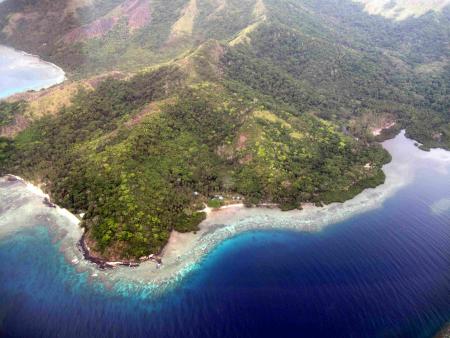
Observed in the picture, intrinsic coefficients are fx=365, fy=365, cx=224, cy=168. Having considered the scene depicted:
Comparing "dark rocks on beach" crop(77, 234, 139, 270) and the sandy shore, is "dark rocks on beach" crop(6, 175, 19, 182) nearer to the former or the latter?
the sandy shore

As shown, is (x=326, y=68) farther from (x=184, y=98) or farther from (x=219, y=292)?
(x=219, y=292)

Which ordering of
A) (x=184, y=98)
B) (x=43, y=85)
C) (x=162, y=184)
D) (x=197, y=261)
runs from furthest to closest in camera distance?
(x=43, y=85), (x=184, y=98), (x=162, y=184), (x=197, y=261)

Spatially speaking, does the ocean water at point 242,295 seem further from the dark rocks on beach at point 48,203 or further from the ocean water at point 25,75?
the ocean water at point 25,75

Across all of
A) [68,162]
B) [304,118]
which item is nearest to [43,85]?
[68,162]

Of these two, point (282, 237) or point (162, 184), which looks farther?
point (162, 184)

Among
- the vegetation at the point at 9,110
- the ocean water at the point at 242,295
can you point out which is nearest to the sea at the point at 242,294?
the ocean water at the point at 242,295

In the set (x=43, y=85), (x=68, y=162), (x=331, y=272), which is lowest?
(x=43, y=85)

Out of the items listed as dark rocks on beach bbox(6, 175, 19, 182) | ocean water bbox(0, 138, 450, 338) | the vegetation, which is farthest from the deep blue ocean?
the vegetation
